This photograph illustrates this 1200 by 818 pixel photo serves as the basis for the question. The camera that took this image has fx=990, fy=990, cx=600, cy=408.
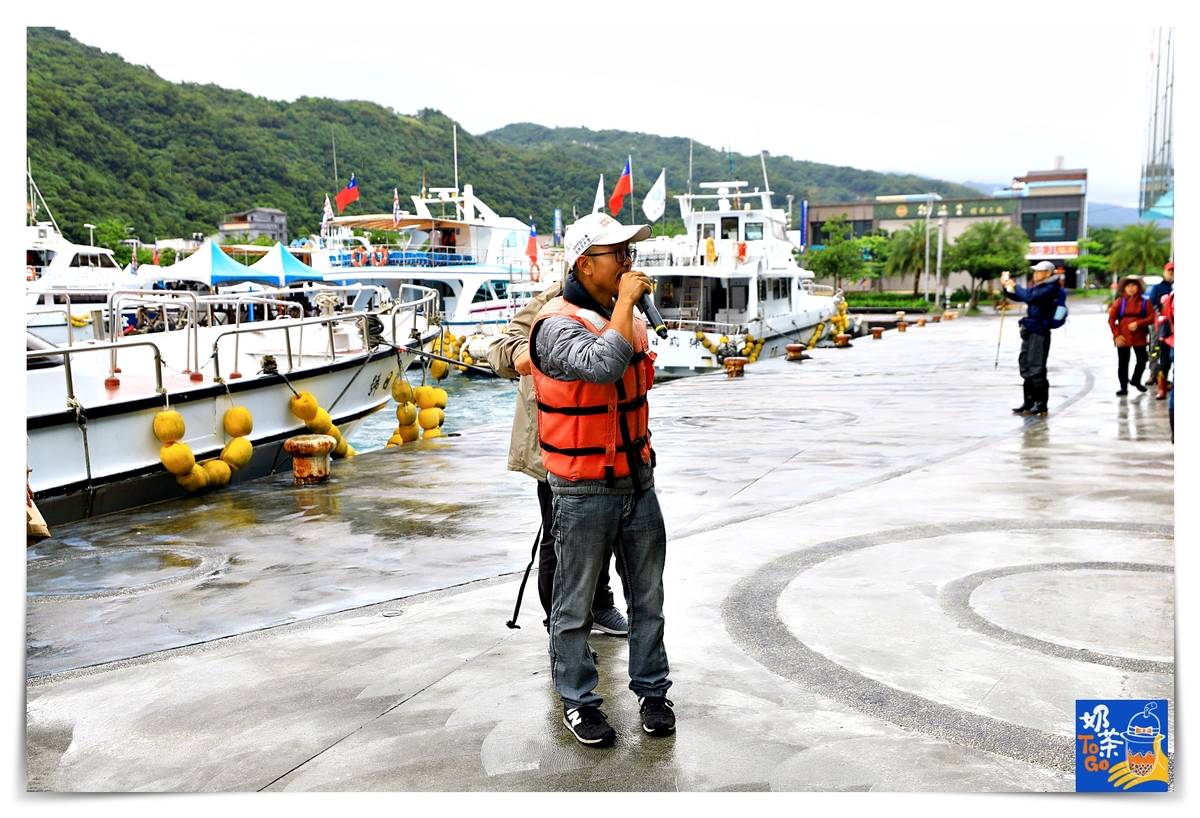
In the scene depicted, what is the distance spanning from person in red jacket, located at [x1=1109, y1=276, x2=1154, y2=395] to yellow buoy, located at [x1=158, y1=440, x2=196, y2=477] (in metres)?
10.3

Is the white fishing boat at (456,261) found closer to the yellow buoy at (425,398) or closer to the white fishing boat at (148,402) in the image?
the yellow buoy at (425,398)

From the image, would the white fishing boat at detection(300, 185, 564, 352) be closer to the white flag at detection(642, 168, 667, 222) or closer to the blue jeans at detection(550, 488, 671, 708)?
the white flag at detection(642, 168, 667, 222)

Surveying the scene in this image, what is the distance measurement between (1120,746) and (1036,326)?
26.2ft

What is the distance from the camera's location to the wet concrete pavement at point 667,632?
317 cm

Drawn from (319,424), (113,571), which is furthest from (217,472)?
(113,571)

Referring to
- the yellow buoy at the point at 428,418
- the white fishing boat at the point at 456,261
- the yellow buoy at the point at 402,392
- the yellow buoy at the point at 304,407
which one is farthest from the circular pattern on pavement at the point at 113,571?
the white fishing boat at the point at 456,261

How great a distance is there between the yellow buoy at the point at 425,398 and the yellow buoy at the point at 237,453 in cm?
311

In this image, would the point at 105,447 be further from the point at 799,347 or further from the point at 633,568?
the point at 799,347

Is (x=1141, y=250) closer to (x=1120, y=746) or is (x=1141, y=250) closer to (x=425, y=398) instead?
(x=425, y=398)

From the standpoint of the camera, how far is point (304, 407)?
9.64 m

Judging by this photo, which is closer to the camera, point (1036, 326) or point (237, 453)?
point (237, 453)

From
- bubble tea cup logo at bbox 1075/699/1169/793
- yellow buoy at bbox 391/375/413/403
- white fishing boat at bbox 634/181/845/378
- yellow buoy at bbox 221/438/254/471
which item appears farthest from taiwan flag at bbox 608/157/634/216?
bubble tea cup logo at bbox 1075/699/1169/793

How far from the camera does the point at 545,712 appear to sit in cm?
349

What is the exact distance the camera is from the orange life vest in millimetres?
3295
